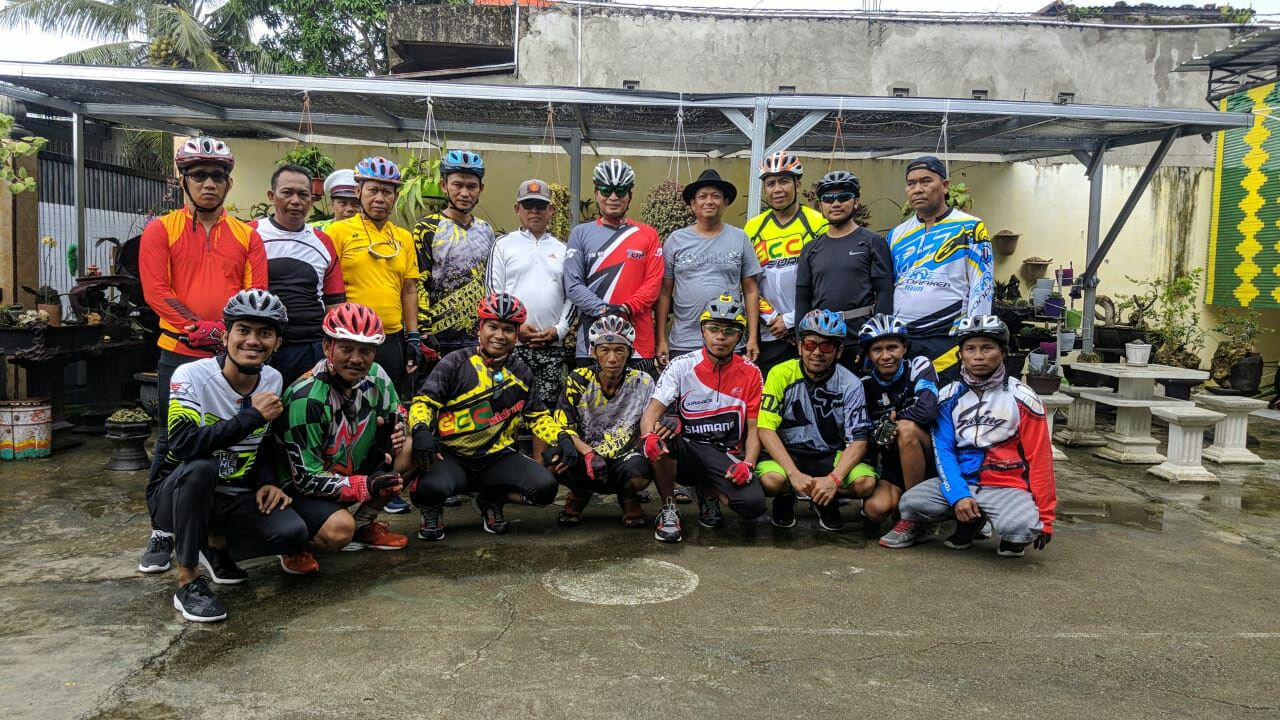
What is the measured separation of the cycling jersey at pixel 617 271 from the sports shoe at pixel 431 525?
132 centimetres

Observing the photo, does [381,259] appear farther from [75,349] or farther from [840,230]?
[75,349]

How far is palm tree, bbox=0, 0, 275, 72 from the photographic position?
1841 cm

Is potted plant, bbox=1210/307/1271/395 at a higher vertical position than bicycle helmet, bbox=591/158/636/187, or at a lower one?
lower

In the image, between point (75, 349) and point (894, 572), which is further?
point (75, 349)

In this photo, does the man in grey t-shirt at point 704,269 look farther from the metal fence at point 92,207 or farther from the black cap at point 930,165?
the metal fence at point 92,207

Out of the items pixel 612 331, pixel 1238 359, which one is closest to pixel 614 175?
pixel 612 331

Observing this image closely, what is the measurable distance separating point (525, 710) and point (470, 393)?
218 centimetres

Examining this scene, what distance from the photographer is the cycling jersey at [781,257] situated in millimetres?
5395

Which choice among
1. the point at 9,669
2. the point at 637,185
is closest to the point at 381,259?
the point at 9,669

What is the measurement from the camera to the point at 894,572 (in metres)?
4.25

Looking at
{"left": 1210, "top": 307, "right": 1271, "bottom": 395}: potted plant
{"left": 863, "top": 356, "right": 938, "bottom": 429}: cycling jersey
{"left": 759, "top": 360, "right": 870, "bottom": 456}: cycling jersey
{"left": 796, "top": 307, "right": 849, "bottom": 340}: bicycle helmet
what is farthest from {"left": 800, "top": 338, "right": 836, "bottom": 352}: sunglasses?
{"left": 1210, "top": 307, "right": 1271, "bottom": 395}: potted plant

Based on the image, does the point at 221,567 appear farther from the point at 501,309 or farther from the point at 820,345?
the point at 820,345

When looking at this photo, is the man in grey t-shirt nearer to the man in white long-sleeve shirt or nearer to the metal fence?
the man in white long-sleeve shirt

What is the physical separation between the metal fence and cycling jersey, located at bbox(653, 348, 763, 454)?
664 centimetres
